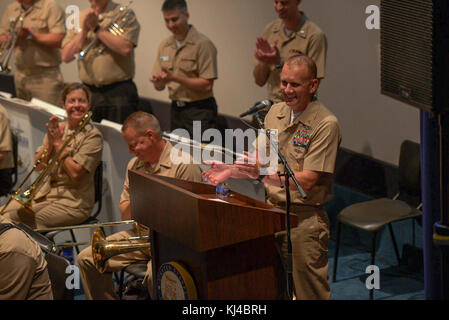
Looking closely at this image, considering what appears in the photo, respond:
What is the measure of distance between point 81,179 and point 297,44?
5.89 feet

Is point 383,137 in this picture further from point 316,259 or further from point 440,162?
point 440,162

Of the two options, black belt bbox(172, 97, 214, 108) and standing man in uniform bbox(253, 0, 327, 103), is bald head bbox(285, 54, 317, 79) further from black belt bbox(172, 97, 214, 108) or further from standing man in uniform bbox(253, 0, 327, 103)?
black belt bbox(172, 97, 214, 108)

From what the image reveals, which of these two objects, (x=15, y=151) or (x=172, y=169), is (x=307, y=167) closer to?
(x=172, y=169)

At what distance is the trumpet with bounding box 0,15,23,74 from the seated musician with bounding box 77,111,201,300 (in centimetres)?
281

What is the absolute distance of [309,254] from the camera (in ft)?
11.5

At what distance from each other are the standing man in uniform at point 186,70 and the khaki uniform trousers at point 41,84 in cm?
141

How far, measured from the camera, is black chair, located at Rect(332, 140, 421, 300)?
4.47m

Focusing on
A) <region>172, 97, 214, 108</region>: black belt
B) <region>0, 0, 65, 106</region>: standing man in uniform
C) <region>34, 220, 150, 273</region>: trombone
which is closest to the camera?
<region>34, 220, 150, 273</region>: trombone

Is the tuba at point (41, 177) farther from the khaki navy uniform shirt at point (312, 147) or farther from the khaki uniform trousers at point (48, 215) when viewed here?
the khaki navy uniform shirt at point (312, 147)

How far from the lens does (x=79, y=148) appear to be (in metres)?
4.68

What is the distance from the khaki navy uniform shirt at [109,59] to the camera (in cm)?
591

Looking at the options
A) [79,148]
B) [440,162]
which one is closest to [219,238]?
[440,162]
